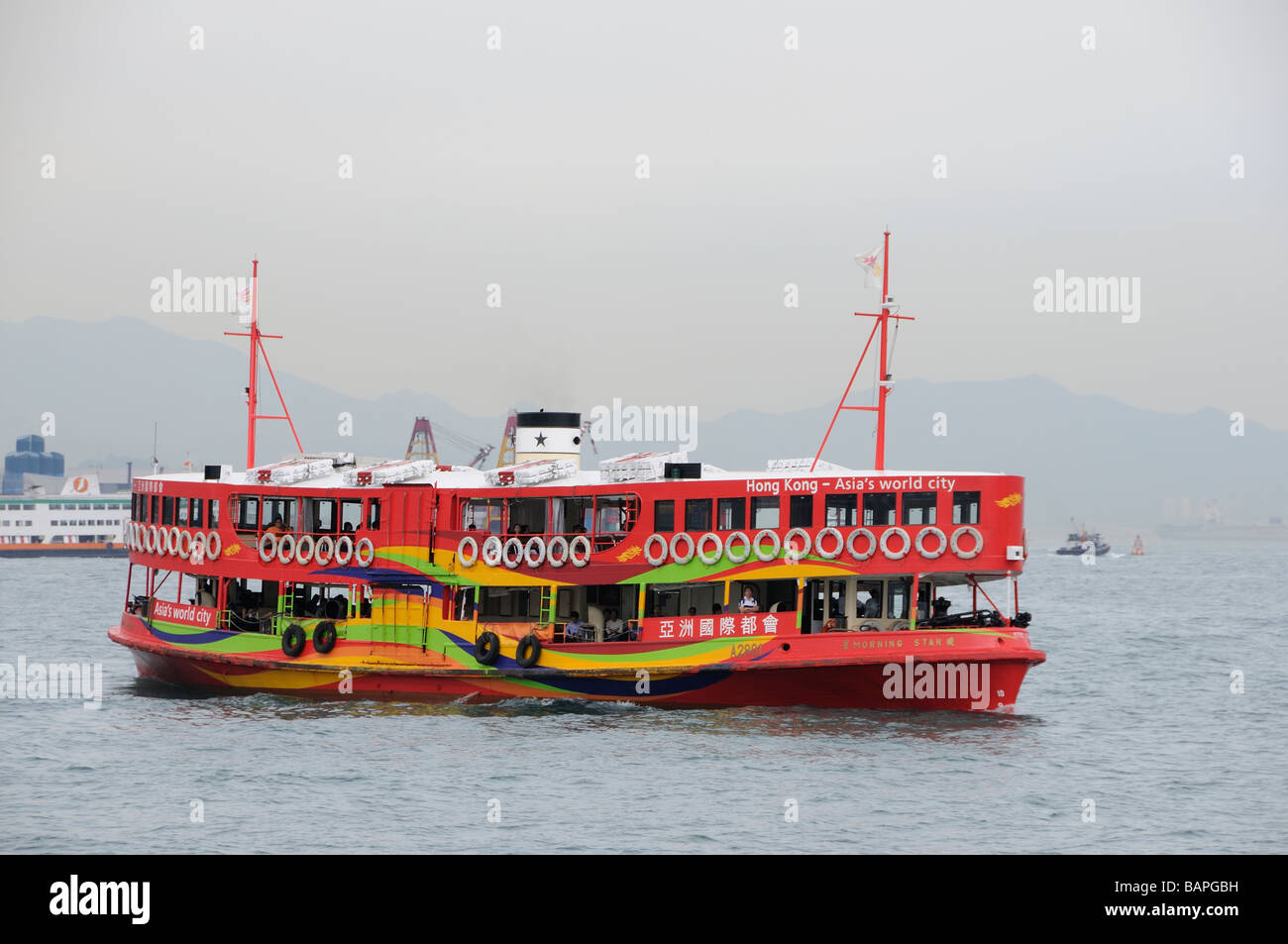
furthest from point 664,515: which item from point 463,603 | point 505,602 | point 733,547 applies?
point 463,603

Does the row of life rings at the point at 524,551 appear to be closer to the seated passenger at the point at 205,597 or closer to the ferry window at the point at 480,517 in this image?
the ferry window at the point at 480,517

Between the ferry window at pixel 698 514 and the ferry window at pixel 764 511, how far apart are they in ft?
3.01

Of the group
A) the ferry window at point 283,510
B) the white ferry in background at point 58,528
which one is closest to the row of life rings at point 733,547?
the ferry window at point 283,510

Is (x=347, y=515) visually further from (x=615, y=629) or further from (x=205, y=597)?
(x=615, y=629)

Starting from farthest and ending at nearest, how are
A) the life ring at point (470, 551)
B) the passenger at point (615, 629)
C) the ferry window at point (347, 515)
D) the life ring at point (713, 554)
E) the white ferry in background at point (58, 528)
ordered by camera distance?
the white ferry in background at point (58, 528)
the ferry window at point (347, 515)
the life ring at point (470, 551)
the passenger at point (615, 629)
the life ring at point (713, 554)

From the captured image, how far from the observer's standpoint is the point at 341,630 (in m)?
31.5

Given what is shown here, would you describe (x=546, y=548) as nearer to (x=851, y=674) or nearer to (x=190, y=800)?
(x=851, y=674)

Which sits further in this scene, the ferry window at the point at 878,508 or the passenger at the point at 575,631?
the passenger at the point at 575,631

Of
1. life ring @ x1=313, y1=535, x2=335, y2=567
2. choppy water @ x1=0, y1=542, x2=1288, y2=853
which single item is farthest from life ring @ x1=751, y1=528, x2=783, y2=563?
life ring @ x1=313, y1=535, x2=335, y2=567

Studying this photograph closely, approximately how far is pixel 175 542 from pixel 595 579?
1111 cm

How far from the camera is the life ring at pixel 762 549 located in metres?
28.3

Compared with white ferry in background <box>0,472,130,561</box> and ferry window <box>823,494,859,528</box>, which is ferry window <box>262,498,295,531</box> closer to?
ferry window <box>823,494,859,528</box>

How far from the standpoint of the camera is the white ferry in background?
134m

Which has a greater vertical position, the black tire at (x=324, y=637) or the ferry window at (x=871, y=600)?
the ferry window at (x=871, y=600)
